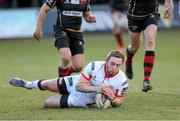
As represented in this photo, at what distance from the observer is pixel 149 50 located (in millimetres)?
12430

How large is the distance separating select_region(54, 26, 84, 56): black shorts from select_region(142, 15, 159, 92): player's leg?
1.33 meters

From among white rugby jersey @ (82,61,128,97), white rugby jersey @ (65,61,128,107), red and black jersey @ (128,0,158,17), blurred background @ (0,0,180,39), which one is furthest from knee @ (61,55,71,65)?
blurred background @ (0,0,180,39)

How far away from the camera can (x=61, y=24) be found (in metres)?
12.8

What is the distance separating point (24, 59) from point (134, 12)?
29.6 feet

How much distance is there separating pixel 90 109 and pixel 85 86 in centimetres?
41

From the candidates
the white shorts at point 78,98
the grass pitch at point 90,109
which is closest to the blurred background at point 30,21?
the grass pitch at point 90,109

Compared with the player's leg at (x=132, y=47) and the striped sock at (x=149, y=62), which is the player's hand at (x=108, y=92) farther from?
the player's leg at (x=132, y=47)

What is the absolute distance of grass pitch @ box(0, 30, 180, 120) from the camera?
10.0 meters

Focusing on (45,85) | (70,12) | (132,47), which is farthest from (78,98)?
(132,47)

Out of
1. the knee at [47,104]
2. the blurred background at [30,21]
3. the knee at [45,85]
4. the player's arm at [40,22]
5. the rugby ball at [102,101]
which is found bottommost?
the blurred background at [30,21]

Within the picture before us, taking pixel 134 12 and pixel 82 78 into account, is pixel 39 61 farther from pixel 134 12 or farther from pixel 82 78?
pixel 82 78

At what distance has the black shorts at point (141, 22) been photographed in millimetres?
12849

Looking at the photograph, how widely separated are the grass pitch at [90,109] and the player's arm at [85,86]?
1.08ft

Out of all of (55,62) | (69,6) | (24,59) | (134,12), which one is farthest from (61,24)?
(24,59)
